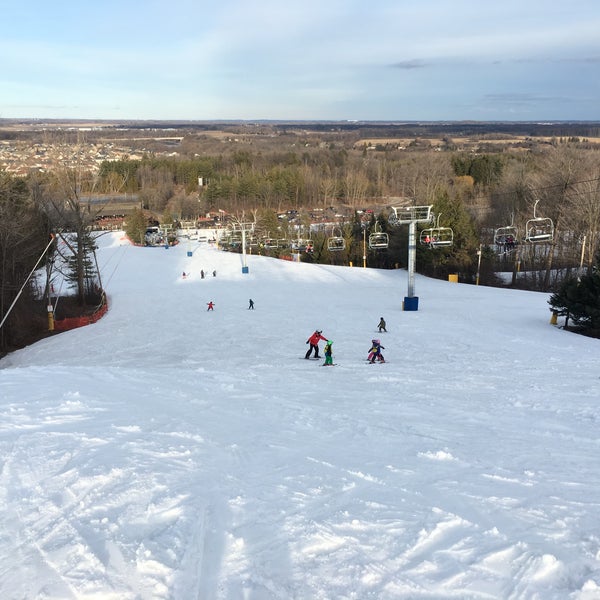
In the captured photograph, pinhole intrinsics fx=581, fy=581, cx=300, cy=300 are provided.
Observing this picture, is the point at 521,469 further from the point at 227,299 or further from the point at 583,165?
the point at 583,165

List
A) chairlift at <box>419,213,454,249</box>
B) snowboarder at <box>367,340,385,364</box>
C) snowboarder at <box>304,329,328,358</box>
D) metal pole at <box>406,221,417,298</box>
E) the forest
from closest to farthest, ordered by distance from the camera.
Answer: snowboarder at <box>367,340,385,364</box>
snowboarder at <box>304,329,328,358</box>
metal pole at <box>406,221,417,298</box>
chairlift at <box>419,213,454,249</box>
the forest

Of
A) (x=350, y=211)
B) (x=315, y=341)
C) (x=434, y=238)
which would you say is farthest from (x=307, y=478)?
(x=350, y=211)

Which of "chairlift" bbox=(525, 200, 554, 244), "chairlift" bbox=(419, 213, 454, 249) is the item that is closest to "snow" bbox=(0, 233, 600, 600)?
"chairlift" bbox=(525, 200, 554, 244)

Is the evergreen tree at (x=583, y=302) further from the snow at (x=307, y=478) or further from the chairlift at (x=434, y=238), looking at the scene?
the chairlift at (x=434, y=238)

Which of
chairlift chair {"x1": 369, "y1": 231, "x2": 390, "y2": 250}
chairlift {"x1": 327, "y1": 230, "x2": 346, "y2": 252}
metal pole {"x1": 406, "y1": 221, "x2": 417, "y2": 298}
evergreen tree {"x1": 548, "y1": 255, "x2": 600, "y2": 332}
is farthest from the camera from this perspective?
chairlift {"x1": 327, "y1": 230, "x2": 346, "y2": 252}

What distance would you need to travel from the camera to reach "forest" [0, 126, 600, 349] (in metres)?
32.6

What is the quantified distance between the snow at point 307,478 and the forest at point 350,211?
47.5ft

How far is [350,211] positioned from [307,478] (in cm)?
11867

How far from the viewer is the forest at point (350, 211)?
32.6m

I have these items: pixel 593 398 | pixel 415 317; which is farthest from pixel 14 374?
pixel 415 317

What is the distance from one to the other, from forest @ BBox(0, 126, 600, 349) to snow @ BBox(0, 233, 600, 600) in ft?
47.5

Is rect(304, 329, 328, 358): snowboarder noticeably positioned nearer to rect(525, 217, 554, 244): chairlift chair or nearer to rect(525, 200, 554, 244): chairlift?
rect(525, 200, 554, 244): chairlift

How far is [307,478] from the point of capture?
7.13 metres

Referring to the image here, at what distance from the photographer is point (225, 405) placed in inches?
438
